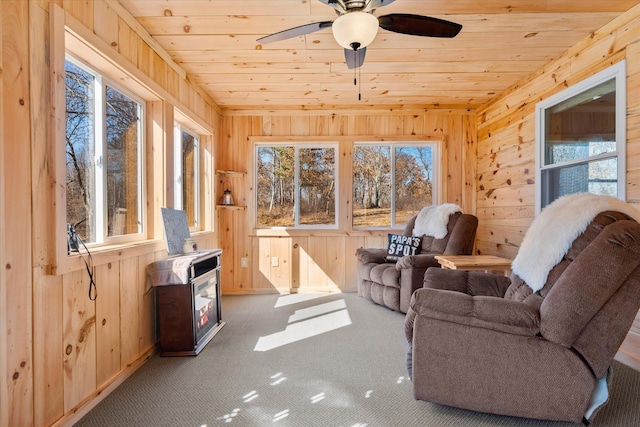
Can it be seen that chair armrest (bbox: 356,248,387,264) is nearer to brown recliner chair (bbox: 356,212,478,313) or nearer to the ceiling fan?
brown recliner chair (bbox: 356,212,478,313)

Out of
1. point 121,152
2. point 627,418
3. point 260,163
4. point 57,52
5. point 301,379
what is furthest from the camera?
point 260,163

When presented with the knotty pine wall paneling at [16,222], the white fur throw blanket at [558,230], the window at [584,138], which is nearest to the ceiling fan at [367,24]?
the white fur throw blanket at [558,230]

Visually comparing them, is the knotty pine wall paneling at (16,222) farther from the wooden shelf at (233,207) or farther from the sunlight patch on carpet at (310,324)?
the wooden shelf at (233,207)

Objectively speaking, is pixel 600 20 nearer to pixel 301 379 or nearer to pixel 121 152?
pixel 301 379

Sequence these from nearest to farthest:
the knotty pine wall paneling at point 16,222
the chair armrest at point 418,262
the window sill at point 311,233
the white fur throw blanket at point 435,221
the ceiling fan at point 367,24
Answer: the knotty pine wall paneling at point 16,222 → the ceiling fan at point 367,24 → the chair armrest at point 418,262 → the white fur throw blanket at point 435,221 → the window sill at point 311,233

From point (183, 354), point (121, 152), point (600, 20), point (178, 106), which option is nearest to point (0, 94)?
point (121, 152)

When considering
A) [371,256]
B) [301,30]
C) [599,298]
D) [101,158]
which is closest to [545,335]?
[599,298]

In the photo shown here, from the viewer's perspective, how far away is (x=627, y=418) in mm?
1606

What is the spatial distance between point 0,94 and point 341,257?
11.4ft

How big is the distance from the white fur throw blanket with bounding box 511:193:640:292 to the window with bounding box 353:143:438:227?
2.40 metres

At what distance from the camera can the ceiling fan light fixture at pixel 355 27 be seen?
1618 mm

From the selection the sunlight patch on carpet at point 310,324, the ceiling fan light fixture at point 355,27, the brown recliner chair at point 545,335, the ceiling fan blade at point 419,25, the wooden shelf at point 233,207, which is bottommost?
the sunlight patch on carpet at point 310,324

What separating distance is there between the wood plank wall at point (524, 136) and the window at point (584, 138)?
0.23 feet

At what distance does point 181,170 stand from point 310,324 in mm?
2050
